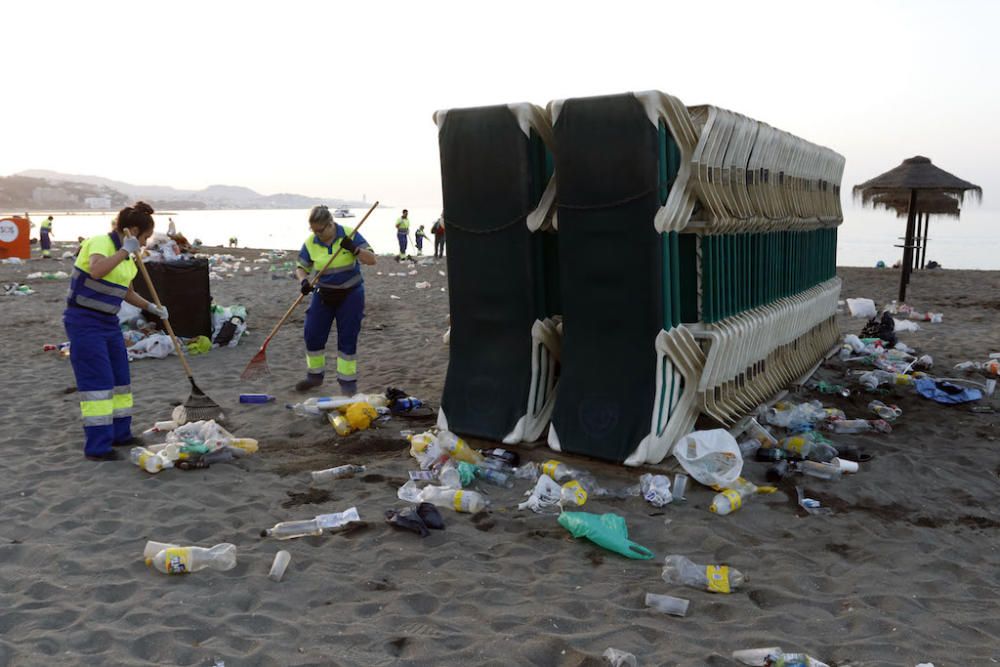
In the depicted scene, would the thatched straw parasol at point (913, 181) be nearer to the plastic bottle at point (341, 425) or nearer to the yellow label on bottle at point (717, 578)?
the plastic bottle at point (341, 425)

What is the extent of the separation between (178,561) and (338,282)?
11.0 feet

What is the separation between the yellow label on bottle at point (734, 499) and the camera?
4.32 metres

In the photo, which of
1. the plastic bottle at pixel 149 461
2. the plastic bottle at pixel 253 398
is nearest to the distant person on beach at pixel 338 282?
the plastic bottle at pixel 253 398

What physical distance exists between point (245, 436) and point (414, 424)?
1.30 m

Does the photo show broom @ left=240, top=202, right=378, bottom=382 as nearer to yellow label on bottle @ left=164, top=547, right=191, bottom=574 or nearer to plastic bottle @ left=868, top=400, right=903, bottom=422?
yellow label on bottle @ left=164, top=547, right=191, bottom=574

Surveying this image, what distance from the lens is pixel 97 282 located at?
198 inches

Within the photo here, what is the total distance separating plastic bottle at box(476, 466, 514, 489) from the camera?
4.74 meters

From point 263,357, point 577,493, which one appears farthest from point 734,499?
point 263,357

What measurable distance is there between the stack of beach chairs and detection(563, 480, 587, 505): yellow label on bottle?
0.43 m

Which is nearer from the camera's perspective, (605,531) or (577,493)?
(605,531)

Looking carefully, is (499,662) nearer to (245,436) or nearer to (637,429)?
(637,429)

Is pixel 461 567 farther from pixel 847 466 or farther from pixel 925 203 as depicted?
pixel 925 203

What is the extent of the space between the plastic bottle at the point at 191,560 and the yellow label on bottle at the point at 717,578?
225 cm

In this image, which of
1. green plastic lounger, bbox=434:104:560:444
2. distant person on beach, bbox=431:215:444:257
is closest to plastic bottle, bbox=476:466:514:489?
green plastic lounger, bbox=434:104:560:444
